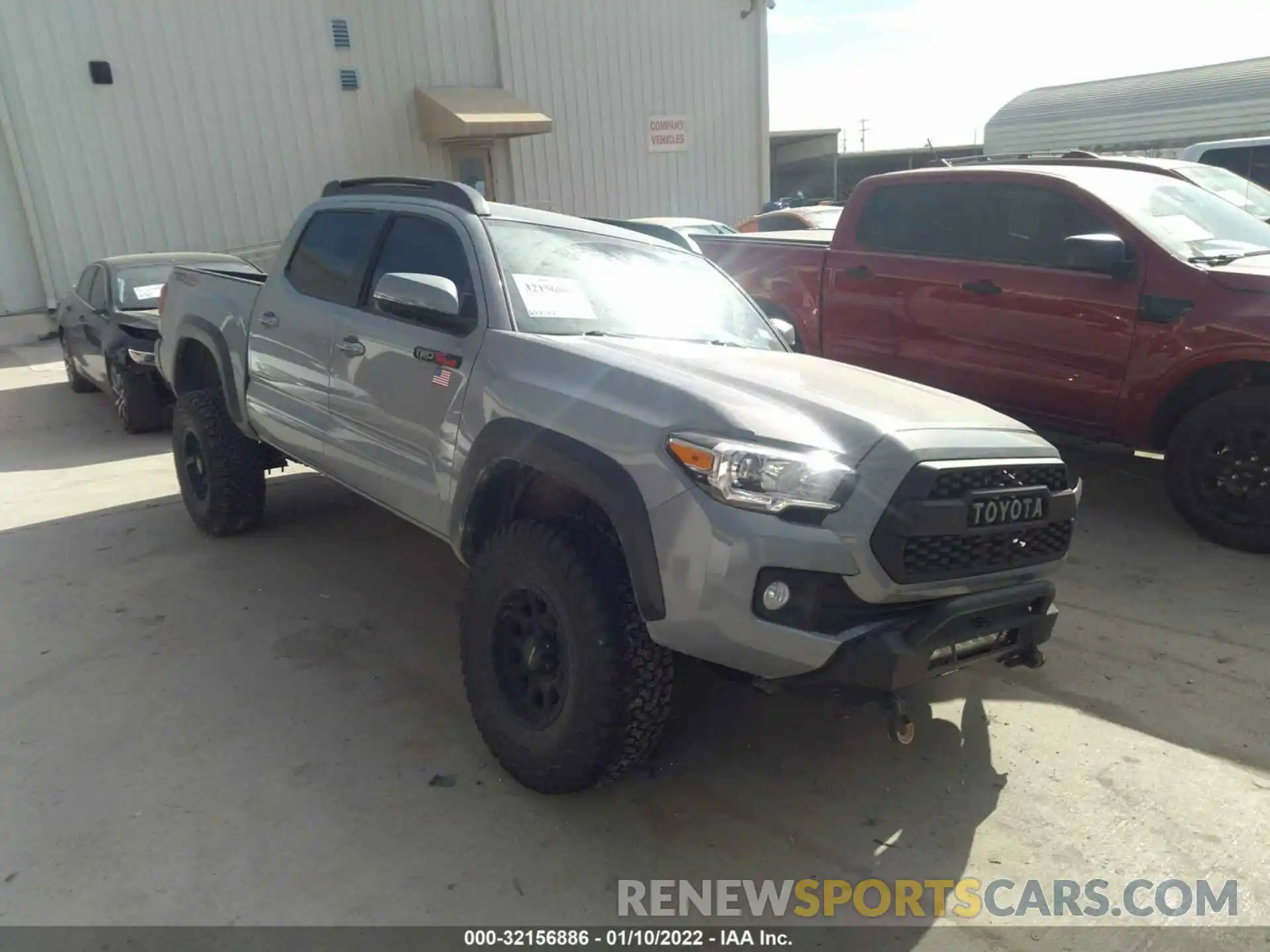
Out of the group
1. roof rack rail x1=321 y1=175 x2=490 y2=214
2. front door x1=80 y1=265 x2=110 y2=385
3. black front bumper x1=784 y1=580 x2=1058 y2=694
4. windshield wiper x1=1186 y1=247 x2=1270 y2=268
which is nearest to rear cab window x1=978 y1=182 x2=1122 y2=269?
windshield wiper x1=1186 y1=247 x2=1270 y2=268

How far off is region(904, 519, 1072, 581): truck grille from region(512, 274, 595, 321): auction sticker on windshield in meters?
1.51

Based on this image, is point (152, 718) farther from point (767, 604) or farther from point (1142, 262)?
point (1142, 262)

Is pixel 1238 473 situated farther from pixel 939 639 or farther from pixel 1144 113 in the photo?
pixel 1144 113

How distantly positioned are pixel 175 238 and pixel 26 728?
41.6 ft

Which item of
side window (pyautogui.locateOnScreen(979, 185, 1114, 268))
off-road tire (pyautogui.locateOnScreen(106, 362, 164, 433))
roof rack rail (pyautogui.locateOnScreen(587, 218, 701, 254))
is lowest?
off-road tire (pyautogui.locateOnScreen(106, 362, 164, 433))

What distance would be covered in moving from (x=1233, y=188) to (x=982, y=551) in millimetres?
6087

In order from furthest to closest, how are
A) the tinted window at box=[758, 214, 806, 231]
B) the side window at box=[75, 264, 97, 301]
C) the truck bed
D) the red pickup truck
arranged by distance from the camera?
the tinted window at box=[758, 214, 806, 231] < the side window at box=[75, 264, 97, 301] < the truck bed < the red pickup truck

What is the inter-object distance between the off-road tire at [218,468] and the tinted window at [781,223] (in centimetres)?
1096

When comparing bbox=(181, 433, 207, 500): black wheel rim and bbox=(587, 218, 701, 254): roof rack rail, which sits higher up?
bbox=(587, 218, 701, 254): roof rack rail

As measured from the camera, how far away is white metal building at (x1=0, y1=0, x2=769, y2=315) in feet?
43.2

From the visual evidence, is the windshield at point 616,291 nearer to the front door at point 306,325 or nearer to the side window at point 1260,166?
the front door at point 306,325

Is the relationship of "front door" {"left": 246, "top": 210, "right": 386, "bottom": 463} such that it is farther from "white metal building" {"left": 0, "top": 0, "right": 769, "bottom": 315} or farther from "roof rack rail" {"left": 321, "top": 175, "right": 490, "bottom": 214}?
"white metal building" {"left": 0, "top": 0, "right": 769, "bottom": 315}

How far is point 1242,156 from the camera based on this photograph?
12.4 metres

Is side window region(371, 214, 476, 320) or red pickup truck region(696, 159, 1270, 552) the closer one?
side window region(371, 214, 476, 320)
